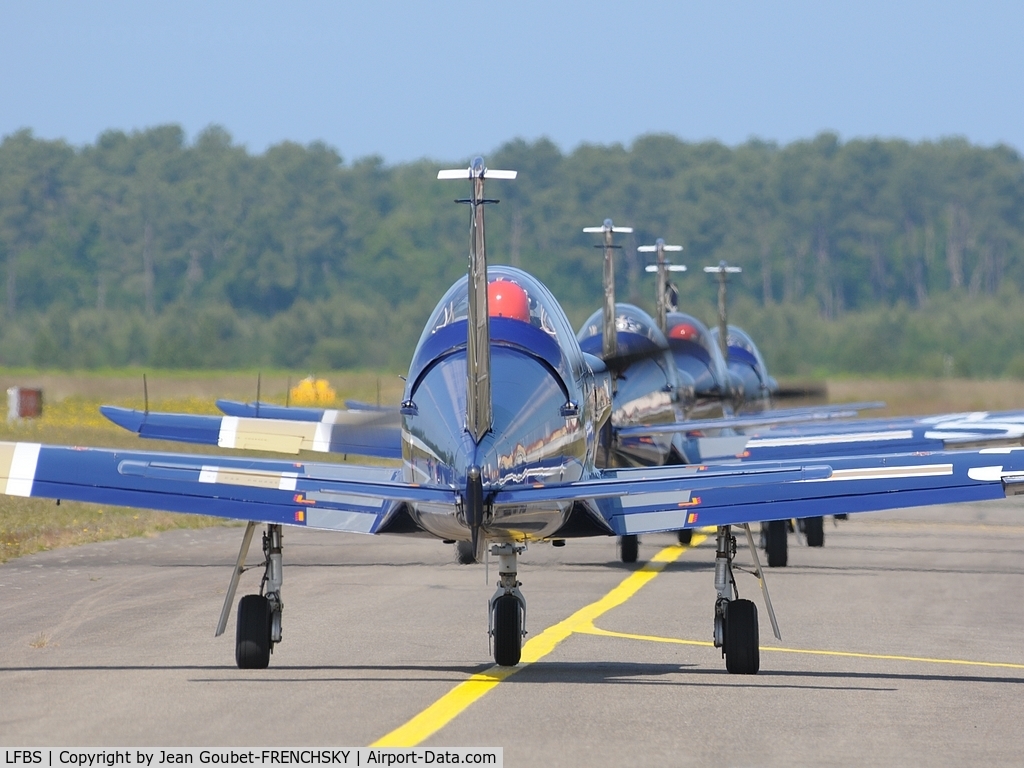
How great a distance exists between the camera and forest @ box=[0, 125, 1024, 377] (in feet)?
226

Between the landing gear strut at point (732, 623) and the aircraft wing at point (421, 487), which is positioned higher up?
the aircraft wing at point (421, 487)

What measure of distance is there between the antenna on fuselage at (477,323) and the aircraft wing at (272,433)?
9595 millimetres

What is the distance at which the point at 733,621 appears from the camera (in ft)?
40.9

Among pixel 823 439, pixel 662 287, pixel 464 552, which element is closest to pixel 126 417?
pixel 464 552

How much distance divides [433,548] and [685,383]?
Answer: 4.00 metres

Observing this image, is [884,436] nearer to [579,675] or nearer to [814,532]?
[814,532]

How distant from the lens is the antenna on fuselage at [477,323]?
11695 mm

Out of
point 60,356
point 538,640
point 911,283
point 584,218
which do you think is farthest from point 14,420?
point 911,283

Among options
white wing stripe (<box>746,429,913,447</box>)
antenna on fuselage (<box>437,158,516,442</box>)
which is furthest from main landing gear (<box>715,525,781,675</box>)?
white wing stripe (<box>746,429,913,447</box>)

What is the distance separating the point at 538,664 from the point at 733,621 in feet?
4.42

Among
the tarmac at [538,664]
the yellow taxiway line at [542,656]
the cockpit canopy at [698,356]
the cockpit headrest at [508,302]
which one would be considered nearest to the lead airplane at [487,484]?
the cockpit headrest at [508,302]

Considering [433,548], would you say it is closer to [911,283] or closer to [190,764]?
[190,764]

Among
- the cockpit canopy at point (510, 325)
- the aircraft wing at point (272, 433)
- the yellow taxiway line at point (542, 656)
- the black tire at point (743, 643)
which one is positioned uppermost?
the cockpit canopy at point (510, 325)

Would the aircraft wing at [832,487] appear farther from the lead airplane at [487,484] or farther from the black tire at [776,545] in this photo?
the black tire at [776,545]
